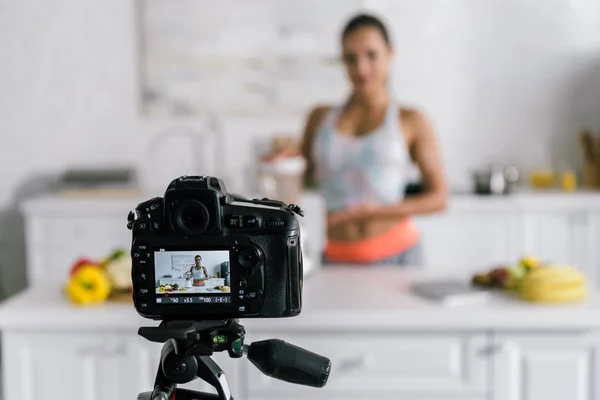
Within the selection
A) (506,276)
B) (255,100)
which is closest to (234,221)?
(506,276)

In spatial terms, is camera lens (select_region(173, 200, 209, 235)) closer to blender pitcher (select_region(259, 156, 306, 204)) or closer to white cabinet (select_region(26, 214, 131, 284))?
blender pitcher (select_region(259, 156, 306, 204))

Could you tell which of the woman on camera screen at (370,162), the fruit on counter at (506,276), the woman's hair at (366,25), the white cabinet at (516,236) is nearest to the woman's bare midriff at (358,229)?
the woman on camera screen at (370,162)

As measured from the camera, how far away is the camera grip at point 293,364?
3.06 ft

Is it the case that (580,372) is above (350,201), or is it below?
below

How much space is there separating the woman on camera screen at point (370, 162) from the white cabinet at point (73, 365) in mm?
776

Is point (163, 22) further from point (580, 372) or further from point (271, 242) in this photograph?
point (271, 242)

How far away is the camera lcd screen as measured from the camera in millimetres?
Answer: 979

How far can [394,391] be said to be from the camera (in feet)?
6.53

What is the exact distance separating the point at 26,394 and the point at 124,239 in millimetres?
2043

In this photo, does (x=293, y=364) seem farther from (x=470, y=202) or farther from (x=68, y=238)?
(x=68, y=238)

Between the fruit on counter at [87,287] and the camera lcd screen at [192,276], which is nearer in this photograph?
the camera lcd screen at [192,276]

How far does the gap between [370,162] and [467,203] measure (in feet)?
4.97

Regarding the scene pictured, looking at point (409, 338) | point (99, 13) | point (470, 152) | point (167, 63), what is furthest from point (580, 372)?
point (99, 13)

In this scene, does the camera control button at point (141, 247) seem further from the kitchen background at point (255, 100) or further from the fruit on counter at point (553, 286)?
the kitchen background at point (255, 100)
